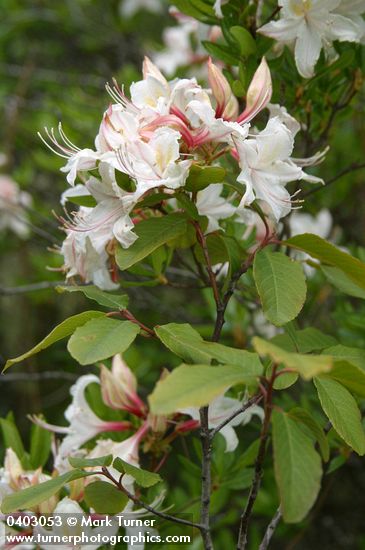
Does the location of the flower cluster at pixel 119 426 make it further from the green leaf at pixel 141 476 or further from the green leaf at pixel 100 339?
the green leaf at pixel 100 339

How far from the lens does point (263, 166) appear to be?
1.12 meters

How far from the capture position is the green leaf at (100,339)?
959mm

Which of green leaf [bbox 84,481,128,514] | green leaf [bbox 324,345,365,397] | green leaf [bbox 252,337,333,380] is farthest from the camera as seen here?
green leaf [bbox 84,481,128,514]

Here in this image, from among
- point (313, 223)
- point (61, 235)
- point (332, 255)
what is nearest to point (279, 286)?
point (332, 255)

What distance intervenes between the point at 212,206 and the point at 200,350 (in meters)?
0.34

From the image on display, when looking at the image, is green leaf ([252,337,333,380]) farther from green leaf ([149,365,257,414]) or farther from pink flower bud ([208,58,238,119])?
pink flower bud ([208,58,238,119])

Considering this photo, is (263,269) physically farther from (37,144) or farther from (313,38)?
(37,144)

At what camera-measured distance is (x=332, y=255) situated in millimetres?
1048

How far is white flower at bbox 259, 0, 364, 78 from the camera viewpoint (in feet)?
4.34

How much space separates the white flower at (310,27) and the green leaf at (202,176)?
0.41 m

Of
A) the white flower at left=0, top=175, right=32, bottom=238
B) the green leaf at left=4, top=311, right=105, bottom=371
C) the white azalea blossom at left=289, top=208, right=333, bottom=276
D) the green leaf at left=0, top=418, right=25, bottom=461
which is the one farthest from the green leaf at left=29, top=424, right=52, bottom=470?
the white flower at left=0, top=175, right=32, bottom=238

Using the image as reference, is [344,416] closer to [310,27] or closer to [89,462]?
[89,462]

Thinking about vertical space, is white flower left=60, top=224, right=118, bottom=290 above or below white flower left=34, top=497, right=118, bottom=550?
above

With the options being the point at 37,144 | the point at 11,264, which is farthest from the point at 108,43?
the point at 11,264
